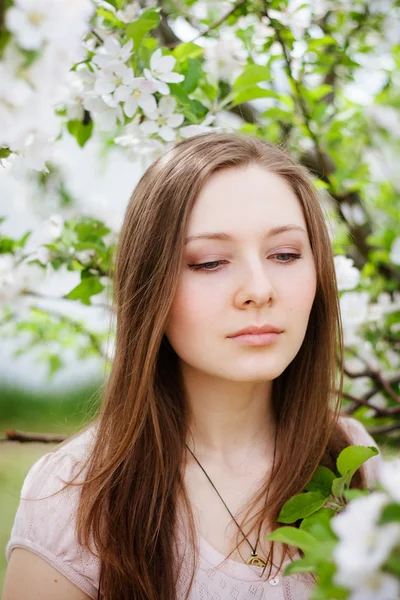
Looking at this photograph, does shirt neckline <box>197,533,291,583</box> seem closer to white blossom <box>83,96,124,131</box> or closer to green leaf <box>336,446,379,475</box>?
green leaf <box>336,446,379,475</box>

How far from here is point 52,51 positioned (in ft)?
2.89

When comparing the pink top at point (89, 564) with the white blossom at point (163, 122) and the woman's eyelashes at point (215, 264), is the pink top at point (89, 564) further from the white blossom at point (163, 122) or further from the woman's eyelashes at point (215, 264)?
the white blossom at point (163, 122)

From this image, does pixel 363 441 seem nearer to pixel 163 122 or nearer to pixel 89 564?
pixel 89 564

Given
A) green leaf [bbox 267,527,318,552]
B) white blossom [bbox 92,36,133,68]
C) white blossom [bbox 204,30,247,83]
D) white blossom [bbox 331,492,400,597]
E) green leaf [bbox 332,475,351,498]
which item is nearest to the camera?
white blossom [bbox 331,492,400,597]

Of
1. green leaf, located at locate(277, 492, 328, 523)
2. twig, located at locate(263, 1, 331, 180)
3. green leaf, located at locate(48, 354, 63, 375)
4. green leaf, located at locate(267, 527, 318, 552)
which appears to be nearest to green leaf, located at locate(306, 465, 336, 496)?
green leaf, located at locate(277, 492, 328, 523)

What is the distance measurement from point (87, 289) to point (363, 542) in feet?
3.46

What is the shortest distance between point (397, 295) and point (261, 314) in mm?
1264

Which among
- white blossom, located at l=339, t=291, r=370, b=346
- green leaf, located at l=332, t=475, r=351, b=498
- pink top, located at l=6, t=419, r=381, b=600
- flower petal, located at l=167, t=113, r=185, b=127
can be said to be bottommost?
pink top, located at l=6, t=419, r=381, b=600

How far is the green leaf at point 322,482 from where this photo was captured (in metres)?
1.15

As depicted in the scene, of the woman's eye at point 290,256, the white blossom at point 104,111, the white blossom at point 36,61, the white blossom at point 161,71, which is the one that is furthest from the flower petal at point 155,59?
the woman's eye at point 290,256

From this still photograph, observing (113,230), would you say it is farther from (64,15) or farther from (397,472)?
(397,472)

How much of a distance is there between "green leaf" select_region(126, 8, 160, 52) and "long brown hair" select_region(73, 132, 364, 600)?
0.22 m

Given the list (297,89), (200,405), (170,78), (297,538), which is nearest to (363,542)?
(297,538)

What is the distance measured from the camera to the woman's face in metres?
1.08
